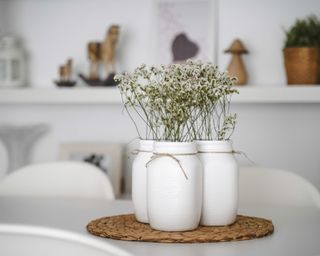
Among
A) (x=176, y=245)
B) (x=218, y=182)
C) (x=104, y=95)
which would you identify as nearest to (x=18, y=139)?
(x=104, y=95)

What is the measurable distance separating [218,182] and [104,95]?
1507mm

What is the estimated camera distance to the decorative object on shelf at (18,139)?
307 cm

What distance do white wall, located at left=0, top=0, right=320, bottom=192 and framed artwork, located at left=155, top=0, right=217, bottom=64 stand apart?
5cm

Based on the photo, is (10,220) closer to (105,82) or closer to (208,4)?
(105,82)

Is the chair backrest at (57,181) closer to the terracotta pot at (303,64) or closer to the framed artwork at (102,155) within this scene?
the framed artwork at (102,155)

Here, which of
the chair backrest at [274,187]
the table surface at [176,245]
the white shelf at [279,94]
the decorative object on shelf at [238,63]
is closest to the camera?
the table surface at [176,245]

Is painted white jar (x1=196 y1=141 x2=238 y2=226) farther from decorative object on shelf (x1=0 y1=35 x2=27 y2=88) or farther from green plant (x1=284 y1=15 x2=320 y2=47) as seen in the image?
decorative object on shelf (x1=0 y1=35 x2=27 y2=88)

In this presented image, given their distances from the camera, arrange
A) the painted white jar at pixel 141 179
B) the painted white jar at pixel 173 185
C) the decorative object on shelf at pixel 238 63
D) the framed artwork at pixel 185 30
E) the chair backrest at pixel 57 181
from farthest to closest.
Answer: the framed artwork at pixel 185 30
the decorative object on shelf at pixel 238 63
the chair backrest at pixel 57 181
the painted white jar at pixel 141 179
the painted white jar at pixel 173 185

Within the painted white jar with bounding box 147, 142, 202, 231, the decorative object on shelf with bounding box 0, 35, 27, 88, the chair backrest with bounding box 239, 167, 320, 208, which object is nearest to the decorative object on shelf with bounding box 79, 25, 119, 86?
the decorative object on shelf with bounding box 0, 35, 27, 88

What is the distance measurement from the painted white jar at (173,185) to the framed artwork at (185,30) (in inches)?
63.6

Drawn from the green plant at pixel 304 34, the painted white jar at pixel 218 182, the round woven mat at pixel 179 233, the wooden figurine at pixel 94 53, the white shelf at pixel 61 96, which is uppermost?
the green plant at pixel 304 34

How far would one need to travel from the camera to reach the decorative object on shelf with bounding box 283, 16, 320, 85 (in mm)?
2646

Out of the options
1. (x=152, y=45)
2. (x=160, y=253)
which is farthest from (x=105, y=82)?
(x=160, y=253)

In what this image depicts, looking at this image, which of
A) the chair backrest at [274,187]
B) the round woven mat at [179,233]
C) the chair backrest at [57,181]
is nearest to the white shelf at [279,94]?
the chair backrest at [274,187]
